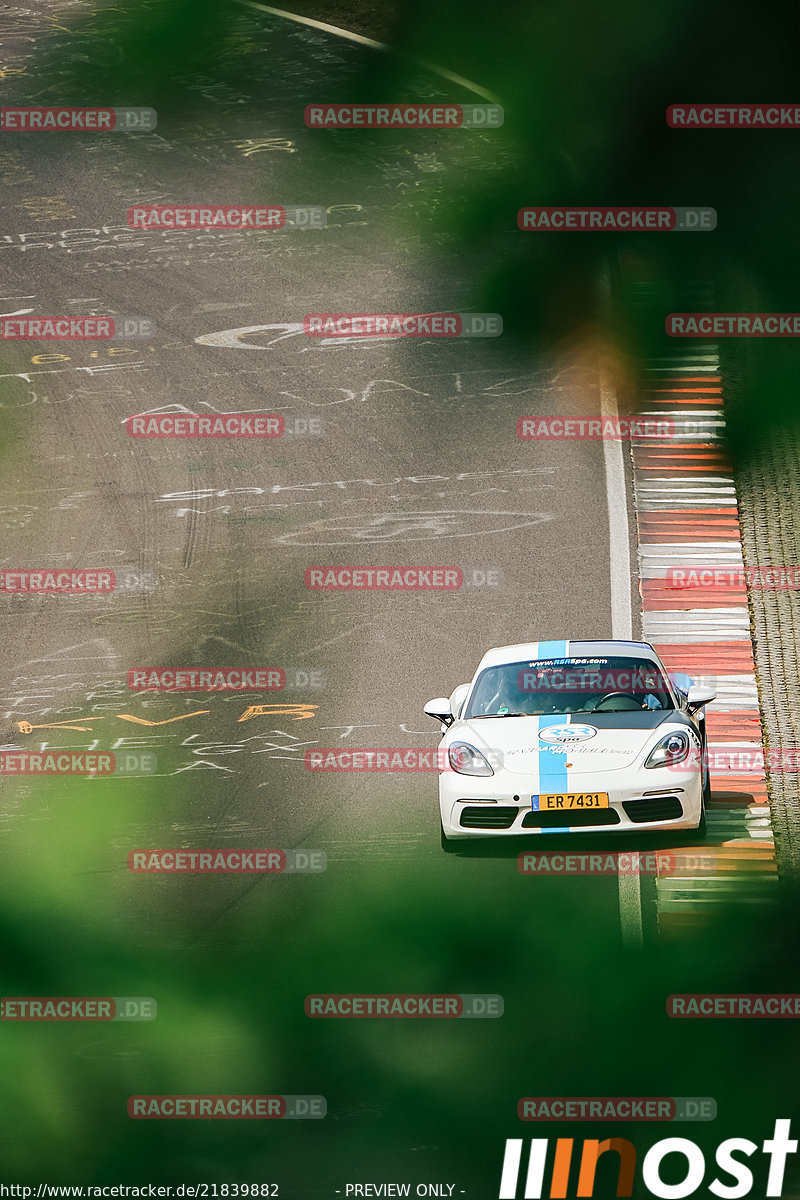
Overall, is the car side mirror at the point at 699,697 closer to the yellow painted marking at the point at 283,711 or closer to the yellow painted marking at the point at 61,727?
the yellow painted marking at the point at 283,711

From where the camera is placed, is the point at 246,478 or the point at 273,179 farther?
the point at 273,179

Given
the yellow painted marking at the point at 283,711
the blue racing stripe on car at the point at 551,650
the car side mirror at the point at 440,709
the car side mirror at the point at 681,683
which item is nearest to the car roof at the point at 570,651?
the blue racing stripe on car at the point at 551,650

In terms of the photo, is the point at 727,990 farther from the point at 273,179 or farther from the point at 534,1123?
the point at 273,179

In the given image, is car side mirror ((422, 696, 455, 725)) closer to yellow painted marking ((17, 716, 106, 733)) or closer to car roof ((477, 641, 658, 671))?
car roof ((477, 641, 658, 671))

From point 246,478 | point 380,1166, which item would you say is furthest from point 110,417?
point 380,1166

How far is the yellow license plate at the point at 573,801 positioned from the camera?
1034 cm

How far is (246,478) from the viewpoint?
648 inches

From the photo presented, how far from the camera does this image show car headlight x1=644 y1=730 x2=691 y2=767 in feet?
34.6

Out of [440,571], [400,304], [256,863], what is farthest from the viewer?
[400,304]

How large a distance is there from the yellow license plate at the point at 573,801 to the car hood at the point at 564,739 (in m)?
0.10

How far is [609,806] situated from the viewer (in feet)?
33.9

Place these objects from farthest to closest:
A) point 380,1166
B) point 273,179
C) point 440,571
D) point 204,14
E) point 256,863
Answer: point 204,14, point 273,179, point 440,571, point 256,863, point 380,1166

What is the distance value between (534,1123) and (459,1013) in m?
1.06

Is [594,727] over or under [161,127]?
under
